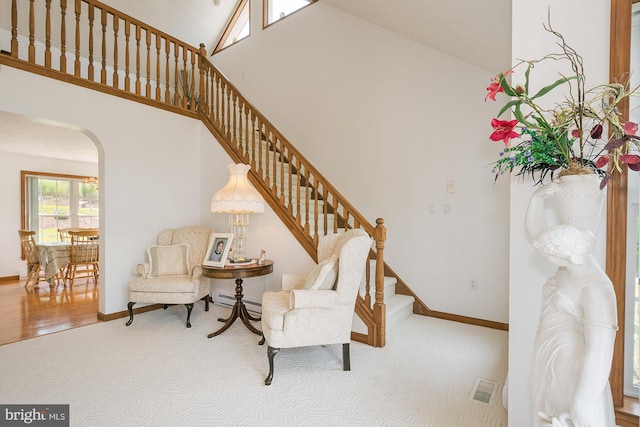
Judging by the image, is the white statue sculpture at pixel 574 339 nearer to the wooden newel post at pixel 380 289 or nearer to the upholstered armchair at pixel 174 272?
the wooden newel post at pixel 380 289

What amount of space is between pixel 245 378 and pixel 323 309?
75cm

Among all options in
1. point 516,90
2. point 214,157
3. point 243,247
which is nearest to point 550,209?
point 516,90

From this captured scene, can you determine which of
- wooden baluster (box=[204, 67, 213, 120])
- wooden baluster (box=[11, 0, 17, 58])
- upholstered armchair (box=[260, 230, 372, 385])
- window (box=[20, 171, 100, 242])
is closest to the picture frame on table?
upholstered armchair (box=[260, 230, 372, 385])

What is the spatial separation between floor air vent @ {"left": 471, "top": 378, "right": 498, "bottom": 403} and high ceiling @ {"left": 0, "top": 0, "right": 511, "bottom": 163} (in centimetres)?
265

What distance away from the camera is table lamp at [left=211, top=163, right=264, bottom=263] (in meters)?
3.08

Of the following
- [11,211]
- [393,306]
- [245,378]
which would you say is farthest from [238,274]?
[11,211]

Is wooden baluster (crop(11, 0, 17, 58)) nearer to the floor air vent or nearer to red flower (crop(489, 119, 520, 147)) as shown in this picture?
red flower (crop(489, 119, 520, 147))

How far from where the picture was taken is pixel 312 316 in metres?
2.32

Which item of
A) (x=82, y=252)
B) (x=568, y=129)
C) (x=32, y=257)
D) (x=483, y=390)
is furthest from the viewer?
(x=82, y=252)

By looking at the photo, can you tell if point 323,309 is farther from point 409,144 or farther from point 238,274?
point 409,144

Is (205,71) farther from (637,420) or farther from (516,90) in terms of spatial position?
(637,420)

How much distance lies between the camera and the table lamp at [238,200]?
3.08 metres

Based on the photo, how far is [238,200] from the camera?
3.08 metres

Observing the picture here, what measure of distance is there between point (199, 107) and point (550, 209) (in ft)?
14.6
